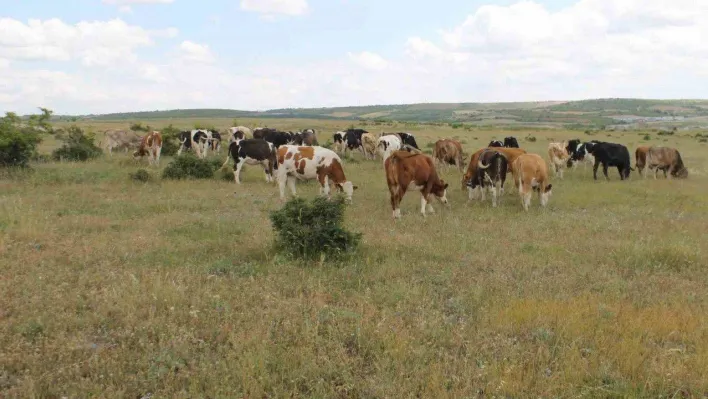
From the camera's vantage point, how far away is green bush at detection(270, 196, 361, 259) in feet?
30.0

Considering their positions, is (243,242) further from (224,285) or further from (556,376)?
(556,376)

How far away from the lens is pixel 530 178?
15.3 m

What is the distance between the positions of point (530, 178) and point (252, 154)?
10.6 metres

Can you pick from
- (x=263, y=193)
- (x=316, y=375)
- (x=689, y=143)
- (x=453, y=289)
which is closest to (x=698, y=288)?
(x=453, y=289)

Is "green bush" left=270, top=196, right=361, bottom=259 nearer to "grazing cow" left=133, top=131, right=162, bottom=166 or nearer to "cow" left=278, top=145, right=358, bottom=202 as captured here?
"cow" left=278, top=145, right=358, bottom=202

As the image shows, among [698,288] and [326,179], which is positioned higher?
[326,179]

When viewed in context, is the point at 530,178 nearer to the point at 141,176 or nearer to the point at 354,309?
the point at 354,309

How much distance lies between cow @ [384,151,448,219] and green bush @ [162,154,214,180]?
9.14 metres

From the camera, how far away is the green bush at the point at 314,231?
30.0ft

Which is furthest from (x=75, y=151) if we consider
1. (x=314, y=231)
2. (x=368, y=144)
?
(x=314, y=231)

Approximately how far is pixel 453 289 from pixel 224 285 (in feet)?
10.9

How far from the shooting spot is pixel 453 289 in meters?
7.63

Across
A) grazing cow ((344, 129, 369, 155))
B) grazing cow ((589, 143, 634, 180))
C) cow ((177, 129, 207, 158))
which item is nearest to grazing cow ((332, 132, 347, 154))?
grazing cow ((344, 129, 369, 155))

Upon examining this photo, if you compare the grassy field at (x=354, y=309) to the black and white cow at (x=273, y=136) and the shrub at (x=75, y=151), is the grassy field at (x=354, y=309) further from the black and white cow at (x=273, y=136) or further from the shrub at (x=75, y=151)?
the black and white cow at (x=273, y=136)
